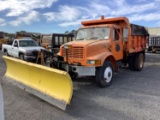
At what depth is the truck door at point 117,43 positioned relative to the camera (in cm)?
765

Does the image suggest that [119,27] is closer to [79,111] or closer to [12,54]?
[79,111]

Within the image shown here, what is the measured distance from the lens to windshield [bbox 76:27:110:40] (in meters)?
7.57

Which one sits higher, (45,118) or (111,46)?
(111,46)

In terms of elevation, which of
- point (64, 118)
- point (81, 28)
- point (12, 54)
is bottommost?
point (64, 118)

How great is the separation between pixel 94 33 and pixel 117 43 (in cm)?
101

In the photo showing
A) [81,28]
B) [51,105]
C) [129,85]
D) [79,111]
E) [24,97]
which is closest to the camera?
[79,111]

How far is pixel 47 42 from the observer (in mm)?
15867

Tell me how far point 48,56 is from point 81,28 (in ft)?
6.18

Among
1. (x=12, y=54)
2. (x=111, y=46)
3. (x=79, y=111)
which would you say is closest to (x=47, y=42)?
(x=12, y=54)

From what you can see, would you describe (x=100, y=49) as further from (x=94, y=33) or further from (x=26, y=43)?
(x=26, y=43)

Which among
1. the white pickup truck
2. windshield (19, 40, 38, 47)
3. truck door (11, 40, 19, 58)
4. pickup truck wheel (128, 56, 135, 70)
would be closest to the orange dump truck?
pickup truck wheel (128, 56, 135, 70)

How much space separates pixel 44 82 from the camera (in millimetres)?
5500

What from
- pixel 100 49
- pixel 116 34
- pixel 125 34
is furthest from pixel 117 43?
pixel 100 49

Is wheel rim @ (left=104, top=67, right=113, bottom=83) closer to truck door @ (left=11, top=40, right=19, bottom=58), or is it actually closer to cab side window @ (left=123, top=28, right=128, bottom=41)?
cab side window @ (left=123, top=28, right=128, bottom=41)
